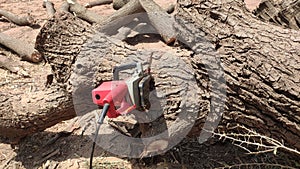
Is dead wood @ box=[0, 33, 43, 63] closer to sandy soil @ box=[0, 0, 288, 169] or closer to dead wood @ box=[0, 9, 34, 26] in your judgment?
dead wood @ box=[0, 9, 34, 26]

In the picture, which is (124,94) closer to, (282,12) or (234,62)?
(234,62)

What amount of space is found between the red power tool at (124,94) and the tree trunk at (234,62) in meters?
0.19

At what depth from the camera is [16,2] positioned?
724cm

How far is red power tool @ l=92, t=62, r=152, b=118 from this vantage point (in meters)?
2.23

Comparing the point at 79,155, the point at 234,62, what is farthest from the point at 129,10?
the point at 234,62

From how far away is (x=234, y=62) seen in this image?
233 centimetres

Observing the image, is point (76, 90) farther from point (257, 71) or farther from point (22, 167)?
point (257, 71)

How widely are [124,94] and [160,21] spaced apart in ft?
9.38

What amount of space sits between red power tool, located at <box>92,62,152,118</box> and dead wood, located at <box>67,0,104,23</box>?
341cm

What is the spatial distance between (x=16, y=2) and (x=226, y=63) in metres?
5.81

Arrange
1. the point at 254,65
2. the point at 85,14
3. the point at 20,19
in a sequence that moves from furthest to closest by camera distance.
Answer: the point at 20,19 < the point at 85,14 < the point at 254,65

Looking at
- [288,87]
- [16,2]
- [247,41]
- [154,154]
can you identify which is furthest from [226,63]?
[16,2]

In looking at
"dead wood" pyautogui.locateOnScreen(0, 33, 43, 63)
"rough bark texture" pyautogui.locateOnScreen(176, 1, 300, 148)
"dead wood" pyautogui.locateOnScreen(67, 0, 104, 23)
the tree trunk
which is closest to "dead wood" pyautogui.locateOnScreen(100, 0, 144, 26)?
"dead wood" pyautogui.locateOnScreen(67, 0, 104, 23)

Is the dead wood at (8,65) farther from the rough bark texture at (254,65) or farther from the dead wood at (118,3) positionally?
the rough bark texture at (254,65)
